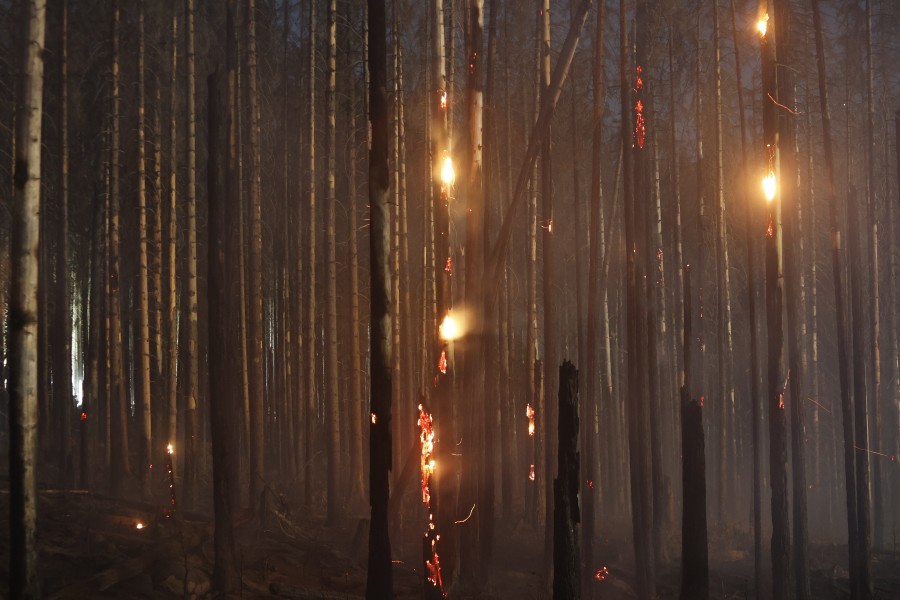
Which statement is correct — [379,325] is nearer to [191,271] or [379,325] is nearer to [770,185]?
[770,185]

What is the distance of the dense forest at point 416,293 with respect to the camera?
9.15m

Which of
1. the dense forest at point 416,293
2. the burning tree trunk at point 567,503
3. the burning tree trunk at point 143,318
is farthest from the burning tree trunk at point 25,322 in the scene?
the burning tree trunk at point 143,318

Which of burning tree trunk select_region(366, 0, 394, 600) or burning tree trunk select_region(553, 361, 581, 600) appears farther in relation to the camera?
burning tree trunk select_region(366, 0, 394, 600)

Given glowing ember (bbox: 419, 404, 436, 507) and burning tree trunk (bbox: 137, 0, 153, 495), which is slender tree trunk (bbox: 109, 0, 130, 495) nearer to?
burning tree trunk (bbox: 137, 0, 153, 495)

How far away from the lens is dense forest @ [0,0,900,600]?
360 inches

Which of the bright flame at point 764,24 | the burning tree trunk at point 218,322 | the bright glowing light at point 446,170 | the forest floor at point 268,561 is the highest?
the bright flame at point 764,24

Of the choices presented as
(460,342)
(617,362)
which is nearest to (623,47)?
(460,342)

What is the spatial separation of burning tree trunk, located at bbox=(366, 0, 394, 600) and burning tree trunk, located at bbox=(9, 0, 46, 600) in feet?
10.2

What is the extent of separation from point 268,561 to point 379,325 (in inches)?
188

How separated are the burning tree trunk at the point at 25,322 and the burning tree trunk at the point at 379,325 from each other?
3.11 metres

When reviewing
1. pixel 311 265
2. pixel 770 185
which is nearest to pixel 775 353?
pixel 770 185

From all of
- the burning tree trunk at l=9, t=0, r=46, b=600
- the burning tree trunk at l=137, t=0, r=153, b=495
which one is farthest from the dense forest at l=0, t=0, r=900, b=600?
the burning tree trunk at l=137, t=0, r=153, b=495

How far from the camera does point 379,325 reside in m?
8.40

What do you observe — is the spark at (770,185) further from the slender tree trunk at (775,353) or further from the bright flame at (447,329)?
the bright flame at (447,329)
